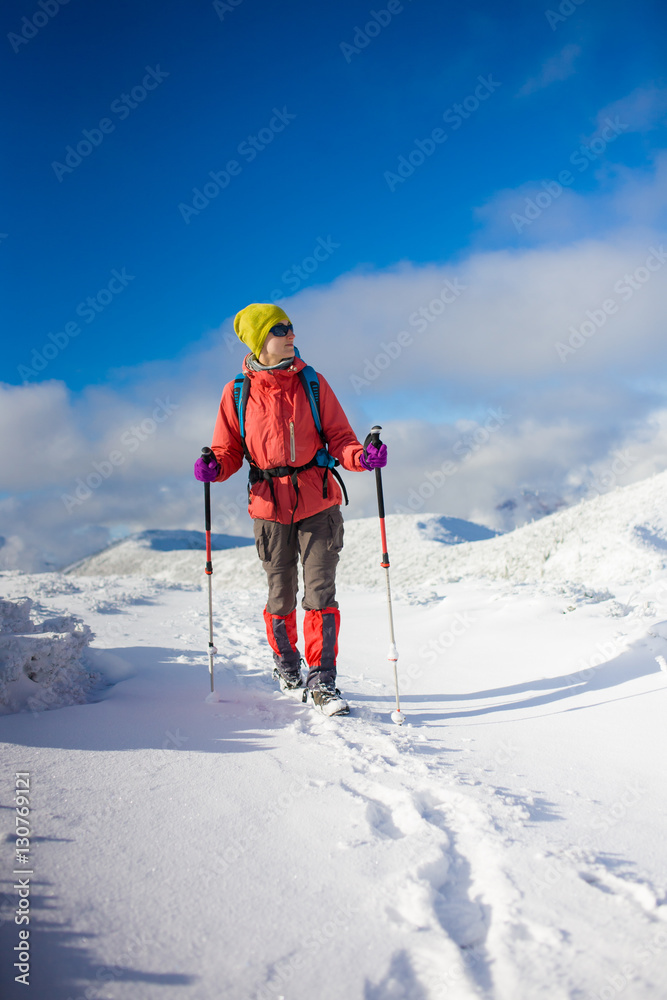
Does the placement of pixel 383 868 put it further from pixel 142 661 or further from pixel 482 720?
pixel 142 661

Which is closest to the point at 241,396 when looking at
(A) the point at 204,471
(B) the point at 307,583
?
(A) the point at 204,471

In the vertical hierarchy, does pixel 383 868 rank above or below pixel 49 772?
below

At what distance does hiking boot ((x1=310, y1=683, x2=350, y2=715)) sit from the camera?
3.29 metres

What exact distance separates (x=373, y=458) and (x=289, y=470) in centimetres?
65

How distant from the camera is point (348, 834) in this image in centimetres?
172

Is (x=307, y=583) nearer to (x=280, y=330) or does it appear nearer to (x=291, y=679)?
(x=291, y=679)

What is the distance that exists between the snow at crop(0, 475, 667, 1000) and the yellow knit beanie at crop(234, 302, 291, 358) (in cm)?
253

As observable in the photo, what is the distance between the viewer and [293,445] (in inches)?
152

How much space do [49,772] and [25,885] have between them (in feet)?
2.39

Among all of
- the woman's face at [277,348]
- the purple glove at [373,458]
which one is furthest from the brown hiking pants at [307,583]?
the woman's face at [277,348]

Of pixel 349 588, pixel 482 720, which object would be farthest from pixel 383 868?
pixel 349 588

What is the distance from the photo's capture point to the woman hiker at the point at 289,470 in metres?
3.86

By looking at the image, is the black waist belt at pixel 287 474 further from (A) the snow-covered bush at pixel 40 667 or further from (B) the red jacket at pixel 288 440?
(A) the snow-covered bush at pixel 40 667

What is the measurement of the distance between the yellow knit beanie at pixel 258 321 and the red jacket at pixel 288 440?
0.22 m
